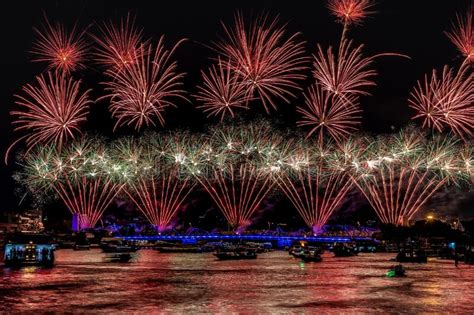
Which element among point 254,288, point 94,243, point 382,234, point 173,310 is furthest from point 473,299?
point 94,243

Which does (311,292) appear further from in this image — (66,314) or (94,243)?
(94,243)

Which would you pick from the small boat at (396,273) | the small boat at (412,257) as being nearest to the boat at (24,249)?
the small boat at (396,273)

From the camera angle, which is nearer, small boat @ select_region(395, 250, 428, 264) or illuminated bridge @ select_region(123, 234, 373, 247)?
small boat @ select_region(395, 250, 428, 264)

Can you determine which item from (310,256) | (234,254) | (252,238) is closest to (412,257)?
(310,256)

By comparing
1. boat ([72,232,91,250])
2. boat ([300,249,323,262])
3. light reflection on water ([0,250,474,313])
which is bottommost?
light reflection on water ([0,250,474,313])

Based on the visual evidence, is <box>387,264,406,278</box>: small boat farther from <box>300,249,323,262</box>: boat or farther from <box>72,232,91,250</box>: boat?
<box>72,232,91,250</box>: boat

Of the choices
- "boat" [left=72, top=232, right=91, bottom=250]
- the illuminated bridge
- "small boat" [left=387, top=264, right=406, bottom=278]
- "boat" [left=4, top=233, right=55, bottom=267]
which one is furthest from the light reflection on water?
the illuminated bridge
